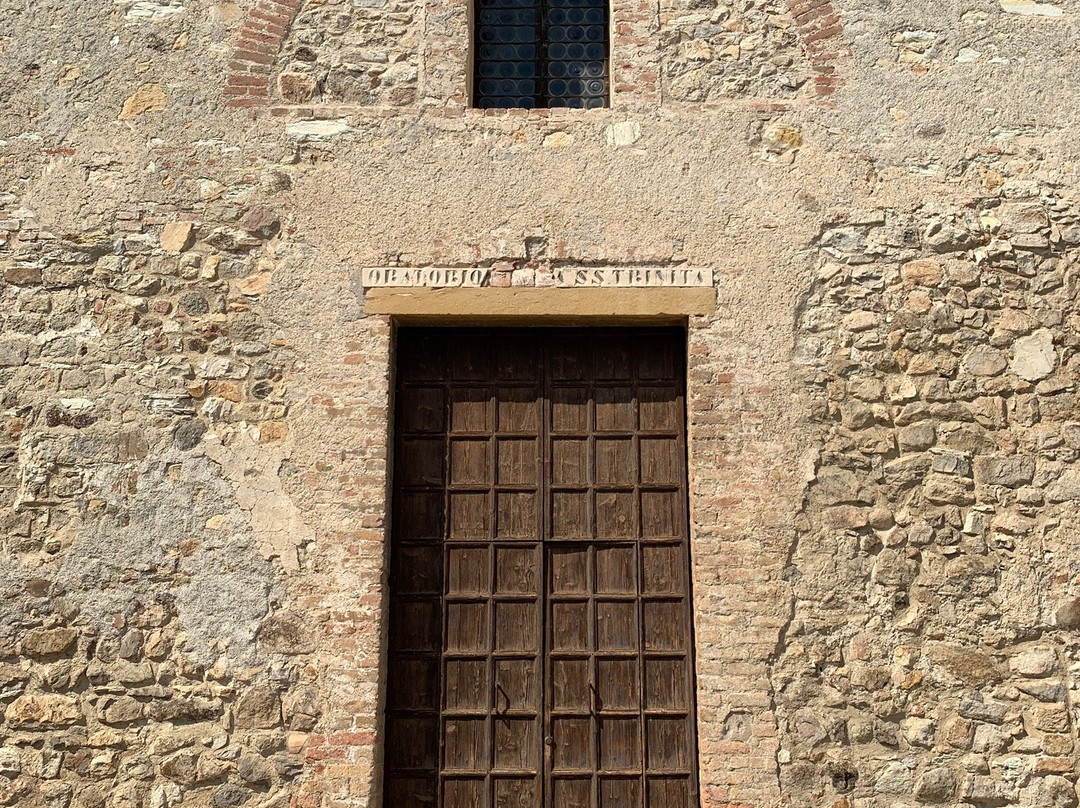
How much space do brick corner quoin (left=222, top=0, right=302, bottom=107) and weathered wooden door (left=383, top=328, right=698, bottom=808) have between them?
62.3 inches

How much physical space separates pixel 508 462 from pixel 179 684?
186 centimetres

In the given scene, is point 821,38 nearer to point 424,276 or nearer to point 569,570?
point 424,276

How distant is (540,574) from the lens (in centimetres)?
528

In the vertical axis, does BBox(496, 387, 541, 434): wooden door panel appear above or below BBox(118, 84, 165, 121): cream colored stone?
below

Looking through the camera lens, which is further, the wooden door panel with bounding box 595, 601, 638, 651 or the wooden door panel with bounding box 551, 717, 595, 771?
the wooden door panel with bounding box 595, 601, 638, 651

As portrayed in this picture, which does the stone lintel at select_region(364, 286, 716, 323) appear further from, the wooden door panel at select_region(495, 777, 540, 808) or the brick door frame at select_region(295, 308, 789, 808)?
the wooden door panel at select_region(495, 777, 540, 808)

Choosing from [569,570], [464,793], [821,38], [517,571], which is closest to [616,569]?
[569,570]

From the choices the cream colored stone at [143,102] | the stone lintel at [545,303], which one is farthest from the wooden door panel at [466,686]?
the cream colored stone at [143,102]

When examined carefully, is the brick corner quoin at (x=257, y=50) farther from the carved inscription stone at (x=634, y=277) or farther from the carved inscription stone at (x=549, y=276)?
the carved inscription stone at (x=634, y=277)

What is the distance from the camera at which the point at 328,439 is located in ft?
17.3

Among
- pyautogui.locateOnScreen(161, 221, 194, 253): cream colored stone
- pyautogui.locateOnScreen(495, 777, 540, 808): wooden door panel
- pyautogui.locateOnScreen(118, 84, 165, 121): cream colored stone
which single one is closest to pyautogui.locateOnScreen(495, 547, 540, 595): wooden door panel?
pyautogui.locateOnScreen(495, 777, 540, 808): wooden door panel

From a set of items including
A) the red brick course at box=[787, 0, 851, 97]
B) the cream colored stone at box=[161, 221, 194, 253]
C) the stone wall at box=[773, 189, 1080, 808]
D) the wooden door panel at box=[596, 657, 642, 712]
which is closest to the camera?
the stone wall at box=[773, 189, 1080, 808]

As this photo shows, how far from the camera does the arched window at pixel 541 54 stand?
6.05 metres

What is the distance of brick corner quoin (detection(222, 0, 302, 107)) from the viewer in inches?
228
